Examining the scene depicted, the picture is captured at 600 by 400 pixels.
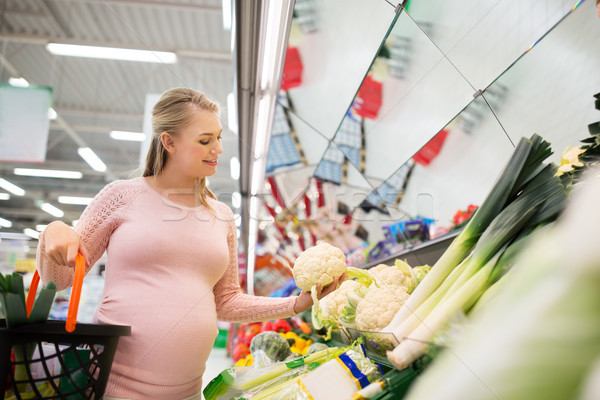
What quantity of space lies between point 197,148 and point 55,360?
2.36 feet

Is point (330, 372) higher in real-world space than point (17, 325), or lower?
lower

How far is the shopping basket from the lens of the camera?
0.81 m

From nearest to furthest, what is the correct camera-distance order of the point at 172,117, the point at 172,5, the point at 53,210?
the point at 172,117 → the point at 172,5 → the point at 53,210

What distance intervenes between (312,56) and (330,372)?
1.77m

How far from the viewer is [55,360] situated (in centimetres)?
85

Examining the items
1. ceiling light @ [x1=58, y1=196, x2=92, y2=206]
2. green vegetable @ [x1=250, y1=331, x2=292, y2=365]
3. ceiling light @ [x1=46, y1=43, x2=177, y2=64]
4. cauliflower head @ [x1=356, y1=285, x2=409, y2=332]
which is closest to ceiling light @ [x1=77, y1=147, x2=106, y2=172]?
ceiling light @ [x1=58, y1=196, x2=92, y2=206]

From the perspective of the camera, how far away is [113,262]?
1.24 m

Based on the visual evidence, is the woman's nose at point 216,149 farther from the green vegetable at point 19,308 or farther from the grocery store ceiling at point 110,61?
the grocery store ceiling at point 110,61

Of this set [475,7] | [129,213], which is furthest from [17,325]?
[475,7]

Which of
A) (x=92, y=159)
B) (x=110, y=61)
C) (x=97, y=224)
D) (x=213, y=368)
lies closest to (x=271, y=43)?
(x=97, y=224)

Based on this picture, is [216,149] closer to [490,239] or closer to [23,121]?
[490,239]

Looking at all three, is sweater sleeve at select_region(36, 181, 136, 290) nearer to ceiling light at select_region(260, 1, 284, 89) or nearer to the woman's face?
the woman's face

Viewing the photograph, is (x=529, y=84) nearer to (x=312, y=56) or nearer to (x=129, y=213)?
(x=312, y=56)

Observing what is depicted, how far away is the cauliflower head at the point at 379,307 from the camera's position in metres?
0.96
